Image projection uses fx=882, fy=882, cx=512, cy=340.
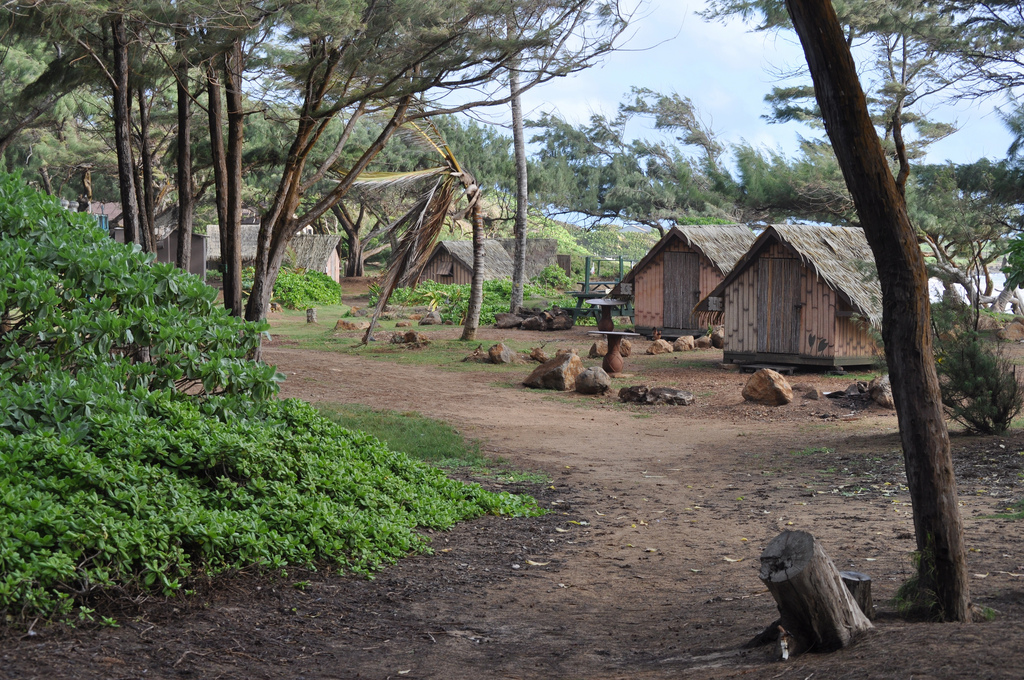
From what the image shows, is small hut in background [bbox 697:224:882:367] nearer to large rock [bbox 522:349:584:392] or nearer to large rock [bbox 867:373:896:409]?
large rock [bbox 867:373:896:409]

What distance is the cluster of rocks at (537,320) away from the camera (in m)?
27.5

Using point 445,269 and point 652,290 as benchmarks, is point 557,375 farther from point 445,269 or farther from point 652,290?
point 445,269

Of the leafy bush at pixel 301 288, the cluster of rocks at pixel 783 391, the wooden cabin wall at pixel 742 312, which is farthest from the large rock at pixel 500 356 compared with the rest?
the leafy bush at pixel 301 288

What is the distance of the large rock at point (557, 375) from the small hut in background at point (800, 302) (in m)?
4.26

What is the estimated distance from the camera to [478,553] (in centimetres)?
616

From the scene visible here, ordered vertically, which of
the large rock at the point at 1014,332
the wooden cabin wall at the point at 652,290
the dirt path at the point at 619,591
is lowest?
the dirt path at the point at 619,591

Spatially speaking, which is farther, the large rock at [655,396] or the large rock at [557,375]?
the large rock at [557,375]

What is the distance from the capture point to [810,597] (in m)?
3.76

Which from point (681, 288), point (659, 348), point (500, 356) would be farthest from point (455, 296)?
point (500, 356)

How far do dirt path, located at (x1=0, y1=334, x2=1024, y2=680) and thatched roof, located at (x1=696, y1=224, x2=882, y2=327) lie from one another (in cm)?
626

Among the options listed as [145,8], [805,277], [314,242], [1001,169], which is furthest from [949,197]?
[314,242]

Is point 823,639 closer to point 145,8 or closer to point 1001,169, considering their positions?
point 145,8

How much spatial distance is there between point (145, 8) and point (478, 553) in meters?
7.55

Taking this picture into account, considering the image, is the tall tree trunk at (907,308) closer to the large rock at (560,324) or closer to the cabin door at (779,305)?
the cabin door at (779,305)
